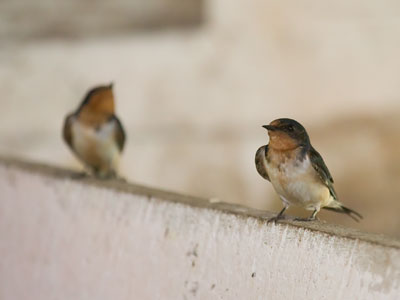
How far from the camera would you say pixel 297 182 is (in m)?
1.55

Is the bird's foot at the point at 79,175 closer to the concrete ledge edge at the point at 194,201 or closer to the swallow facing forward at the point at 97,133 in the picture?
the concrete ledge edge at the point at 194,201

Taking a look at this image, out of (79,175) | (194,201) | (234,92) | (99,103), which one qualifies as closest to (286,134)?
(194,201)

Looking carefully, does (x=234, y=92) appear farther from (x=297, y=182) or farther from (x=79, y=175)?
(x=297, y=182)

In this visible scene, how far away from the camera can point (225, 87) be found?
457cm

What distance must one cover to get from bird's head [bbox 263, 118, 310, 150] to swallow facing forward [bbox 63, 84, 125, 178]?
0.83m

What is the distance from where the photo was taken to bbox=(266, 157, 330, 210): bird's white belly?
154 cm

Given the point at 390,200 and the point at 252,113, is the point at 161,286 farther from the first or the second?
the point at 390,200

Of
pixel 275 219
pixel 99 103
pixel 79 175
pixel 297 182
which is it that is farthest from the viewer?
pixel 99 103

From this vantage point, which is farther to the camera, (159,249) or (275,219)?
(159,249)

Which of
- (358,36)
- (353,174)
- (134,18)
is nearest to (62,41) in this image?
(134,18)

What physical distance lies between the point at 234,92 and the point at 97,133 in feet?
7.78

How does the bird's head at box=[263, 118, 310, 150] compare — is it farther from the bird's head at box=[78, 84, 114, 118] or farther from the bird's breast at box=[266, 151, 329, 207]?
the bird's head at box=[78, 84, 114, 118]

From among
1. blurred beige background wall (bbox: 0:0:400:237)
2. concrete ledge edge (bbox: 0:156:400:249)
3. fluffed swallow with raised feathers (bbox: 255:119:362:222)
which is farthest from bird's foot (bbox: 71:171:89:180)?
blurred beige background wall (bbox: 0:0:400:237)

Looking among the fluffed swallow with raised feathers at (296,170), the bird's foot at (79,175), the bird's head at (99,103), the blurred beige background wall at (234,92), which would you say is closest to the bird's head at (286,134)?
the fluffed swallow with raised feathers at (296,170)
